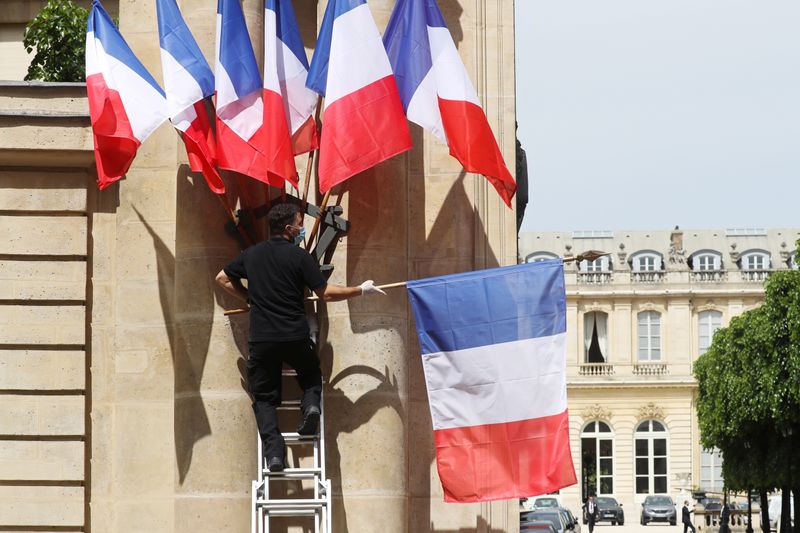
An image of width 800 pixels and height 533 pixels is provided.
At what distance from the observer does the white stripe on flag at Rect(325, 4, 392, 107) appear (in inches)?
445

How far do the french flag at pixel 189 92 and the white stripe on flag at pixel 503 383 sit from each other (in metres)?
2.03

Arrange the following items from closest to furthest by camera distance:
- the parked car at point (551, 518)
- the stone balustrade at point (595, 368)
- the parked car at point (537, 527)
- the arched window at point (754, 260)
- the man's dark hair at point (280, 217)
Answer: the man's dark hair at point (280, 217) < the parked car at point (537, 527) < the parked car at point (551, 518) < the stone balustrade at point (595, 368) < the arched window at point (754, 260)

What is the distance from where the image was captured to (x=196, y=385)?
1160 cm

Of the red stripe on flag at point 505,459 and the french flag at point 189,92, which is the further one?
the red stripe on flag at point 505,459

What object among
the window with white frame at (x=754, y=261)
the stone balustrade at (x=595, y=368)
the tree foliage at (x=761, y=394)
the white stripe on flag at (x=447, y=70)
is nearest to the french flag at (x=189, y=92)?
the white stripe on flag at (x=447, y=70)

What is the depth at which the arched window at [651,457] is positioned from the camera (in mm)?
94312

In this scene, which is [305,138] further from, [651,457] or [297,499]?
[651,457]

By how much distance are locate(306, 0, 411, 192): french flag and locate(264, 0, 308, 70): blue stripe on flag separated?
0.62 feet

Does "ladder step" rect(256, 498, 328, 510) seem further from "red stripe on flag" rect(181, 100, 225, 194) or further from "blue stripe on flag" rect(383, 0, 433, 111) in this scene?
"blue stripe on flag" rect(383, 0, 433, 111)

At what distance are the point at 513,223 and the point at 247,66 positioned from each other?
9.15ft

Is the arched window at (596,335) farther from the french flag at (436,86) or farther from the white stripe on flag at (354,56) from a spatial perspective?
the white stripe on flag at (354,56)

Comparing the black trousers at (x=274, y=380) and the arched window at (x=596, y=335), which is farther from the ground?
the arched window at (x=596, y=335)

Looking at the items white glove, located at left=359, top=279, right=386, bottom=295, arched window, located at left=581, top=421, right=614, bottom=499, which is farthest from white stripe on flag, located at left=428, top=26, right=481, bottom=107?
arched window, located at left=581, top=421, right=614, bottom=499

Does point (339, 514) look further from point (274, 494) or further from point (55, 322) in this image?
point (55, 322)
